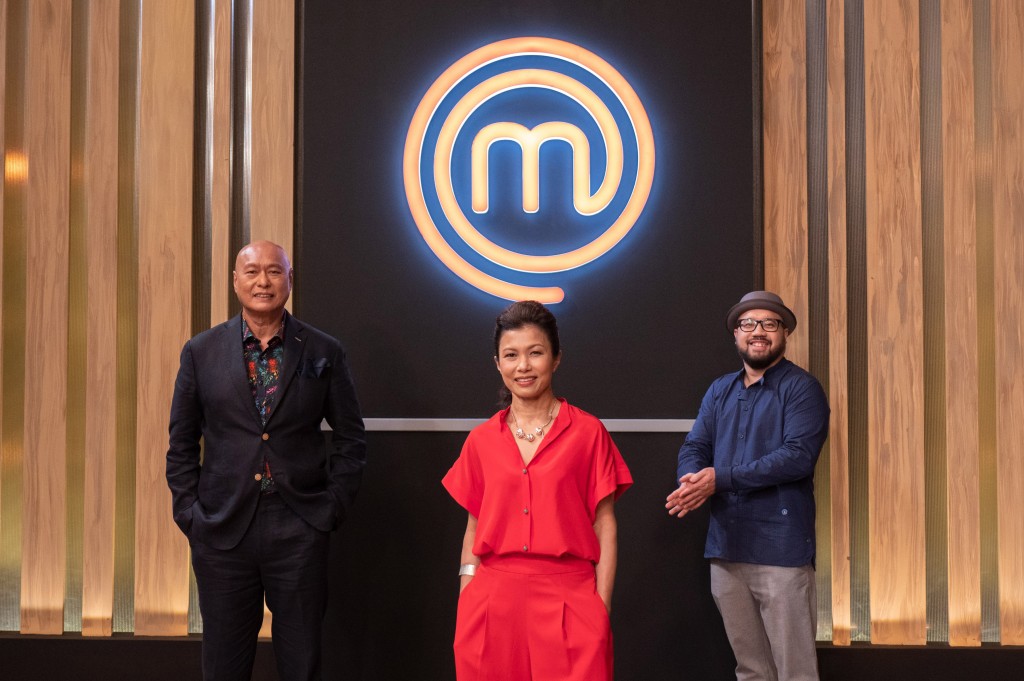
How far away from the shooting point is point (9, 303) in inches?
162

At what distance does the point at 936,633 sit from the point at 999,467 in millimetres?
796

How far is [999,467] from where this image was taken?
12.8 ft

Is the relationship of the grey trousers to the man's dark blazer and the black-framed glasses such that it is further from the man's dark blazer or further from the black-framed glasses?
the man's dark blazer

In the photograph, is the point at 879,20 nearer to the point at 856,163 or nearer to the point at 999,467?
the point at 856,163

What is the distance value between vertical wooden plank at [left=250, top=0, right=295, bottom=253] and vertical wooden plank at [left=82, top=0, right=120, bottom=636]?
693 millimetres

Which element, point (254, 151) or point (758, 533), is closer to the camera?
point (758, 533)

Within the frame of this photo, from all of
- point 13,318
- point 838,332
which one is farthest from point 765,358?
point 13,318

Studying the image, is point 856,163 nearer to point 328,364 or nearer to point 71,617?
point 328,364

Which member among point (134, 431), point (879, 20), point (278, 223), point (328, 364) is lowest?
point (134, 431)

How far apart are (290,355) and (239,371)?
183mm

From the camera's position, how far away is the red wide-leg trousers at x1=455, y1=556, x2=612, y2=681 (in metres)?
2.30

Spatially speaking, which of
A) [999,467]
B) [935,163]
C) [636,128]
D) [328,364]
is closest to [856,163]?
[935,163]

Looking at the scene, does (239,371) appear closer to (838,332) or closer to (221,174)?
(221,174)

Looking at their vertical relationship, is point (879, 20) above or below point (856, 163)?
above
